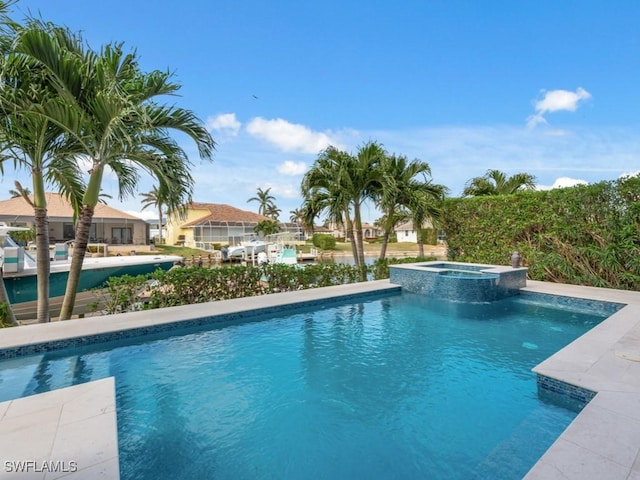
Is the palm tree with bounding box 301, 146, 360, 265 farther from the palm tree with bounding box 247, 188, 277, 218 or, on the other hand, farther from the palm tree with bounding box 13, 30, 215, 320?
the palm tree with bounding box 247, 188, 277, 218

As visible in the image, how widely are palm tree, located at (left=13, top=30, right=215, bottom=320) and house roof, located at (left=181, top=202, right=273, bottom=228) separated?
34.0m

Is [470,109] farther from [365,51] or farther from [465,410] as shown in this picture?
[465,410]

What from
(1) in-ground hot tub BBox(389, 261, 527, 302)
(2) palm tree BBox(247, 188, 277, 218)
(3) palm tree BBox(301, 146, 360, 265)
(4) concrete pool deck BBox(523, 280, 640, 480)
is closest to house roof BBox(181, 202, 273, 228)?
(2) palm tree BBox(247, 188, 277, 218)

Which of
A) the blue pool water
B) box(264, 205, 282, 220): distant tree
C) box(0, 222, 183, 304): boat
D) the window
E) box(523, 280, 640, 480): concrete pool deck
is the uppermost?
box(264, 205, 282, 220): distant tree

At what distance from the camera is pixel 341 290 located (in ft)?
31.8

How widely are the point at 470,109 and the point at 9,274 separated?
17.7 metres

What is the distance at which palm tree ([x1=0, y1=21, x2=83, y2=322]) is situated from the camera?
18.1 ft

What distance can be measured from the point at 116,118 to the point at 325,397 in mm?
5454

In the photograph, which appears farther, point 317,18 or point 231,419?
point 317,18

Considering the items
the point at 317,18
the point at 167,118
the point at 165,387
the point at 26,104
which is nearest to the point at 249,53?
the point at 317,18

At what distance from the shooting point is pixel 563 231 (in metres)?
10.5

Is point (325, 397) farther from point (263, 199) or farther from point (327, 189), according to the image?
point (263, 199)

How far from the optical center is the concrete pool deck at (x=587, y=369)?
8.21 ft

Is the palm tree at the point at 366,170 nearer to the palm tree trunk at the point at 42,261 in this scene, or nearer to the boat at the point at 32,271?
the palm tree trunk at the point at 42,261
